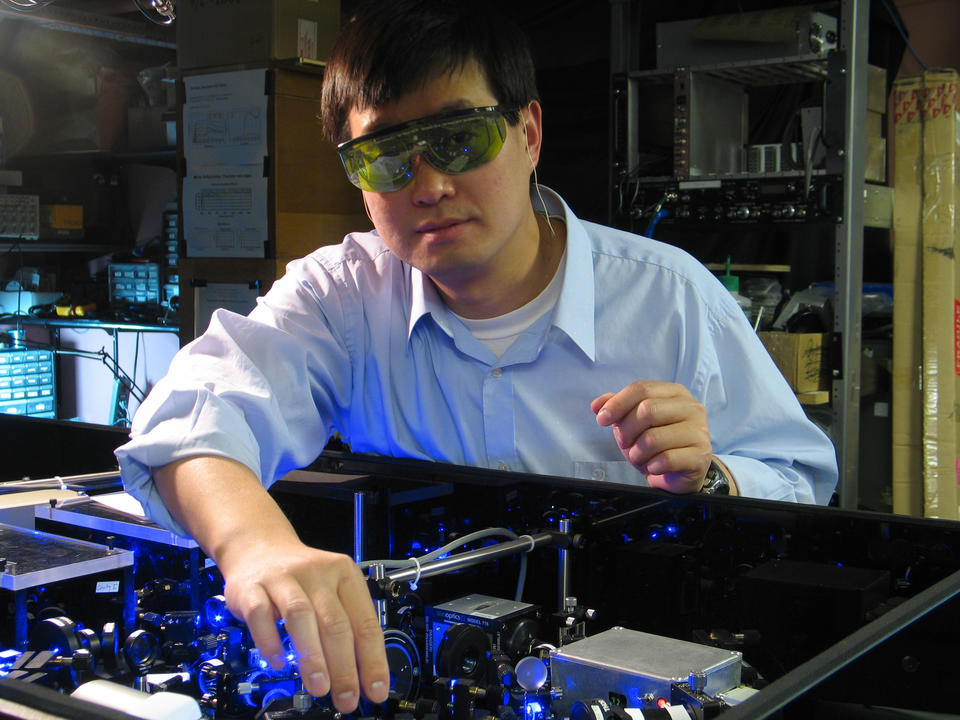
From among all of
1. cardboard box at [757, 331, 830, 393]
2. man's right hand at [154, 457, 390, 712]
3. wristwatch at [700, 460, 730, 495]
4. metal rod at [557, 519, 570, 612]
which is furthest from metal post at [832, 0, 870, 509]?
man's right hand at [154, 457, 390, 712]

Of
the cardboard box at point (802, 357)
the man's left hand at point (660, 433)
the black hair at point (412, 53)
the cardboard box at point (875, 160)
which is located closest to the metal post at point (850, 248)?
the cardboard box at point (802, 357)

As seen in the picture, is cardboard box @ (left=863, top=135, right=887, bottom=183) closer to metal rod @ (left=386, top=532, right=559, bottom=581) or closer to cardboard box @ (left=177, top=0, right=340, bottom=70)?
cardboard box @ (left=177, top=0, right=340, bottom=70)

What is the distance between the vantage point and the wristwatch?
3.89ft

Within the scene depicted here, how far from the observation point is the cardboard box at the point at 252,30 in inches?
129

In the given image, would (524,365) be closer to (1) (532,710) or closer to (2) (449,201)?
(2) (449,201)

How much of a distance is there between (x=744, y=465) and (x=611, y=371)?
0.26 metres

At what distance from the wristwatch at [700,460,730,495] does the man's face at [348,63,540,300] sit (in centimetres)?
40

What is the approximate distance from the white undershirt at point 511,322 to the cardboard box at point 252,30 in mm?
2070

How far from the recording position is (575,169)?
12.9 feet

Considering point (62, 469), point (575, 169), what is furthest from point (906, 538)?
point (575, 169)

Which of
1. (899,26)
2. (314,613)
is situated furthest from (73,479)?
(899,26)

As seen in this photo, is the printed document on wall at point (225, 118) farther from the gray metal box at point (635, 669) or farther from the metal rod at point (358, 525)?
the gray metal box at point (635, 669)

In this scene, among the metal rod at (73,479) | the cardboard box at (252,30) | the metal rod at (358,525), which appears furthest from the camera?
the cardboard box at (252,30)

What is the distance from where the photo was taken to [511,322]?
146cm
